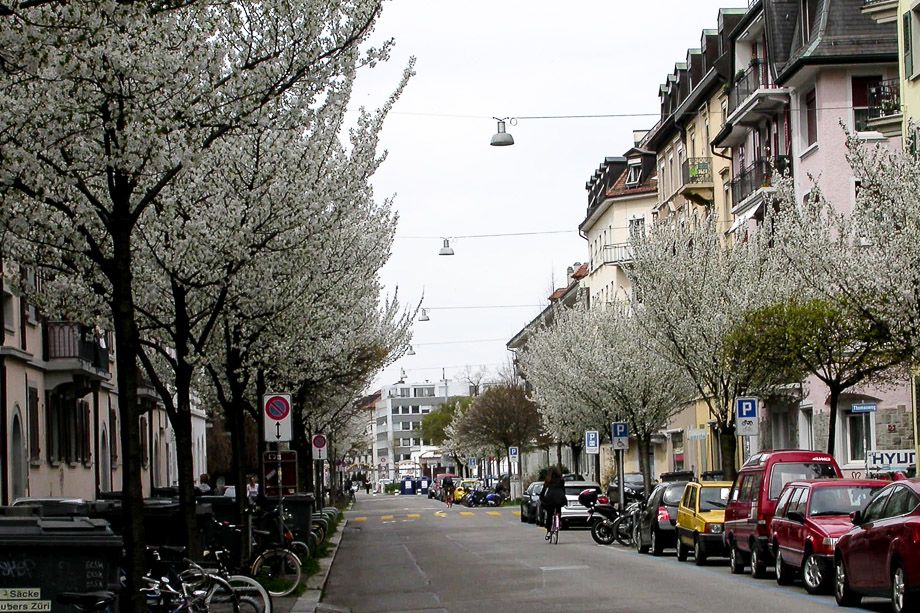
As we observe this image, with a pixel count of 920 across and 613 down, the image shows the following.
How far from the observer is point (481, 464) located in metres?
126

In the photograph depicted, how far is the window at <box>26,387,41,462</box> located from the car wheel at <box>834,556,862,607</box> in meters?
18.5

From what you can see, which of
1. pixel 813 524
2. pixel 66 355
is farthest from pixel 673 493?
pixel 66 355

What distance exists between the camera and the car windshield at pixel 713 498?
2733 centimetres

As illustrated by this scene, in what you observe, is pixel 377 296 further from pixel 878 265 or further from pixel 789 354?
pixel 878 265

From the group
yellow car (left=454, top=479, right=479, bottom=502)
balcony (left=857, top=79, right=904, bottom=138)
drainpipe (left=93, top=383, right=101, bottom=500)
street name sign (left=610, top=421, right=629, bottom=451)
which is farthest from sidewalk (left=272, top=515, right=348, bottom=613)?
yellow car (left=454, top=479, right=479, bottom=502)

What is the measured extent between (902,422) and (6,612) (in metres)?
30.6

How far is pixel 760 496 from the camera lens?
2298 centimetres

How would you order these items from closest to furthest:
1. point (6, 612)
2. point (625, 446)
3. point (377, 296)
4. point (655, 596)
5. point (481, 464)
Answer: point (6, 612), point (655, 596), point (377, 296), point (625, 446), point (481, 464)

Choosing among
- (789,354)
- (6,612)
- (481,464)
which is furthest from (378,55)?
(481,464)

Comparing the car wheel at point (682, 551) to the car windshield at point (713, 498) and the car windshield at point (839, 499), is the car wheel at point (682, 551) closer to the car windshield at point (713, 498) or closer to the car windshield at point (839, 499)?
the car windshield at point (713, 498)

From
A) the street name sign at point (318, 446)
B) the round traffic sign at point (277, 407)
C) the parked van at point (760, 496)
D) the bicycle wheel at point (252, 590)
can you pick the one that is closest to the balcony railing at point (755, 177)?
the street name sign at point (318, 446)

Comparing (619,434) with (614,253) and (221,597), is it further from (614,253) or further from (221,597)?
(614,253)

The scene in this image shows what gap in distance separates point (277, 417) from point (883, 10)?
17.9 m

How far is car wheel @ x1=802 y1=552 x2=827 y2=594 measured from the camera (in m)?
→ 19.0
